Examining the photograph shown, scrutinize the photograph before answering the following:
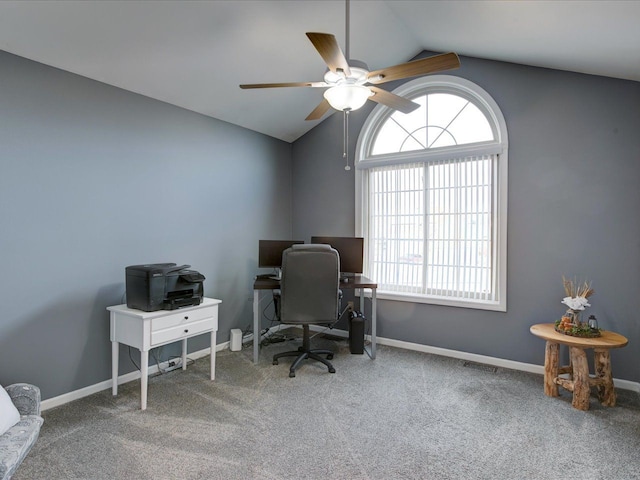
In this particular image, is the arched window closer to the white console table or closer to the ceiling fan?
the ceiling fan

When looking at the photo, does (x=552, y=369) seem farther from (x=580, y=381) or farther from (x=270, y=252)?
(x=270, y=252)

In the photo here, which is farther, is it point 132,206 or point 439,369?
point 439,369

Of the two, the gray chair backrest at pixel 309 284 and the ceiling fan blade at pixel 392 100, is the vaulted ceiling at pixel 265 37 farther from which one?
the gray chair backrest at pixel 309 284

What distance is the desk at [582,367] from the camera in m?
2.60

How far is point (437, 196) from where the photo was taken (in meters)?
3.85

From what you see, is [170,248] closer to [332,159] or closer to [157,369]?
[157,369]

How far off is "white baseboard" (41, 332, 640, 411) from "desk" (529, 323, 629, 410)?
0.45m

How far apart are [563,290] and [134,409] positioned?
3.66m

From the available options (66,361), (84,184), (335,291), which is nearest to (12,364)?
(66,361)

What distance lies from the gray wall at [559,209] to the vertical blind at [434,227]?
230mm

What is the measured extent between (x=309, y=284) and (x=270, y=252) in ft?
3.56

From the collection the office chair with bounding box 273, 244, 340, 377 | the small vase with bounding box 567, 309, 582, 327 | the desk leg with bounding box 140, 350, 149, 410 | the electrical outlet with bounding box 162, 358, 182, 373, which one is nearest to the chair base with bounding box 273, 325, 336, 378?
the office chair with bounding box 273, 244, 340, 377

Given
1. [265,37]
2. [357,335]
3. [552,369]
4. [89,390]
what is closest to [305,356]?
[357,335]

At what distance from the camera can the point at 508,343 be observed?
343cm
